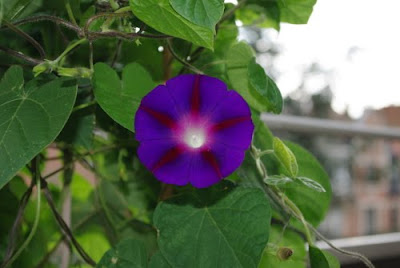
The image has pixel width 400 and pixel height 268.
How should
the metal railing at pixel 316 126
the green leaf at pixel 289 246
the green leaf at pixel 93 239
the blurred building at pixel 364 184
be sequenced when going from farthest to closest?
the blurred building at pixel 364 184, the metal railing at pixel 316 126, the green leaf at pixel 93 239, the green leaf at pixel 289 246

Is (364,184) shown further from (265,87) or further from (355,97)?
(265,87)

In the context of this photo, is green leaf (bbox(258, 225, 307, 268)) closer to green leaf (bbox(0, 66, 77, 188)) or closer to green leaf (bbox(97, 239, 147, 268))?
green leaf (bbox(97, 239, 147, 268))

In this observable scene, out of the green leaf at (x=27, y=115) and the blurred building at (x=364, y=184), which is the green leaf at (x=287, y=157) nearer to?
the green leaf at (x=27, y=115)

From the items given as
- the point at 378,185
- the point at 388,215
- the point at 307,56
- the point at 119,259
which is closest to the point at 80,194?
the point at 119,259

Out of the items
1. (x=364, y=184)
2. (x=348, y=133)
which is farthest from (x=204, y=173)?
(x=364, y=184)

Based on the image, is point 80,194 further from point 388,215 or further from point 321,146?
point 388,215

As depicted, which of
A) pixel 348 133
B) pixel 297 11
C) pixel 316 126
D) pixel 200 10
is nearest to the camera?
pixel 200 10

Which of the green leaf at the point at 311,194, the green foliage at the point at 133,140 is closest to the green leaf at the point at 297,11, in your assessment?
the green foliage at the point at 133,140

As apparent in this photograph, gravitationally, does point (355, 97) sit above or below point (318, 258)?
below
